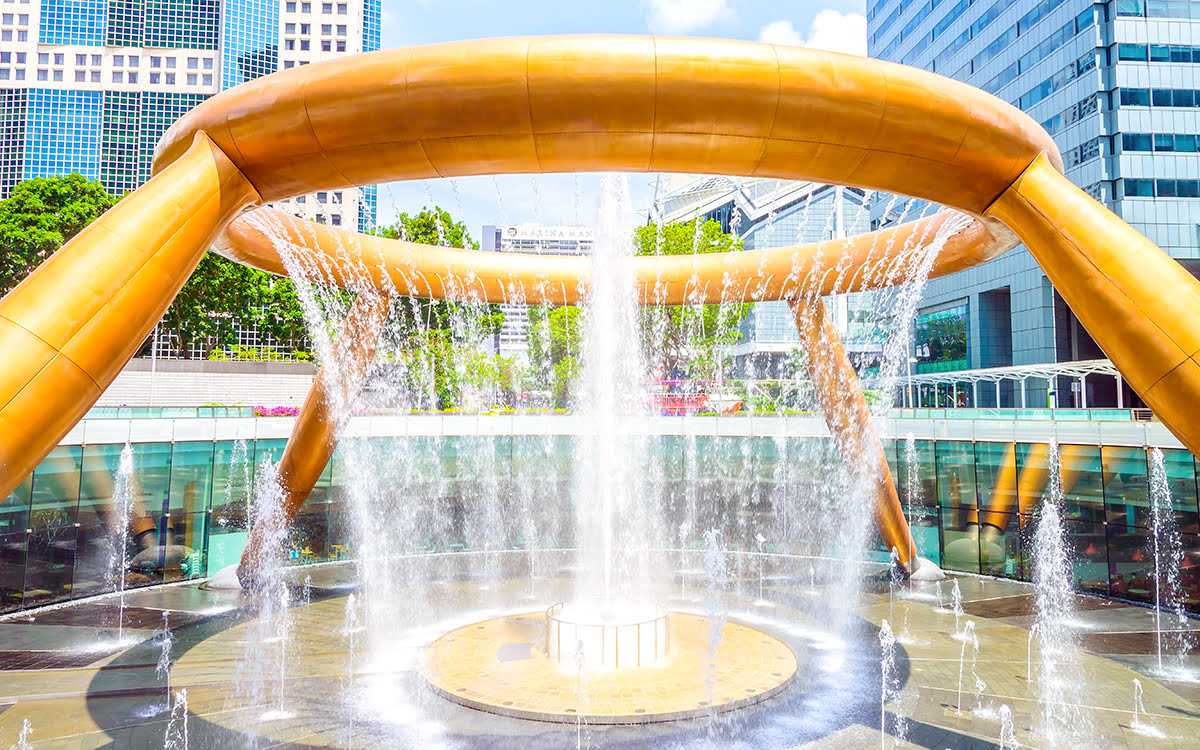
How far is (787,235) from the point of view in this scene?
74.3 m

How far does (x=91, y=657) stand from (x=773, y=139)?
1193cm

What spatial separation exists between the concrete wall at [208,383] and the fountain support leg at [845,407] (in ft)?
99.6

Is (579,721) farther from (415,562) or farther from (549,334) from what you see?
(549,334)

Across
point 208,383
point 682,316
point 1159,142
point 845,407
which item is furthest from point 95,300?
point 1159,142

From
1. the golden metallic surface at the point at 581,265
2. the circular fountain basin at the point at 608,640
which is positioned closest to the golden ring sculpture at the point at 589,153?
the golden metallic surface at the point at 581,265

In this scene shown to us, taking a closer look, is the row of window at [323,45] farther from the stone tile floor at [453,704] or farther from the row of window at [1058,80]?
the stone tile floor at [453,704]

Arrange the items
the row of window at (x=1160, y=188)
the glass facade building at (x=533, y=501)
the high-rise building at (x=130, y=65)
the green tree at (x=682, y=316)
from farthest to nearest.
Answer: the high-rise building at (x=130, y=65), the row of window at (x=1160, y=188), the green tree at (x=682, y=316), the glass facade building at (x=533, y=501)

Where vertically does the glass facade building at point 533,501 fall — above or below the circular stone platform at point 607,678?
above

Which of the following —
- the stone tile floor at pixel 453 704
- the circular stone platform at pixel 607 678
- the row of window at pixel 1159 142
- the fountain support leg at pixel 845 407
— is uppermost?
the row of window at pixel 1159 142

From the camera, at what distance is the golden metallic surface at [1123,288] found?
5.20m

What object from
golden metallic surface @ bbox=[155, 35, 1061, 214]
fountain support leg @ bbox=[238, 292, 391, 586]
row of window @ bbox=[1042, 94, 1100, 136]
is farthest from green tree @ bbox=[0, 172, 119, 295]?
row of window @ bbox=[1042, 94, 1100, 136]

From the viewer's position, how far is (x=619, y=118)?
5781 millimetres

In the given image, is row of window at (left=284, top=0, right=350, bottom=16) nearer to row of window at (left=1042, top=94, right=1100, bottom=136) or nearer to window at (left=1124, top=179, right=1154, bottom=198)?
row of window at (left=1042, top=94, right=1100, bottom=136)

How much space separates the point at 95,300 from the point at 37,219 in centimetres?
4126
